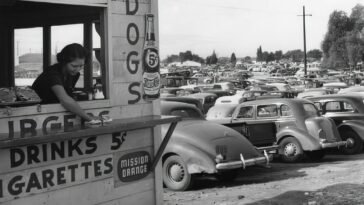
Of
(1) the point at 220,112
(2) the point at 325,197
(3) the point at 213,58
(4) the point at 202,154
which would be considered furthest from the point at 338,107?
(3) the point at 213,58

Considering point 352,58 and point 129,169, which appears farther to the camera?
point 352,58

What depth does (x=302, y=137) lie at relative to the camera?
40.2ft

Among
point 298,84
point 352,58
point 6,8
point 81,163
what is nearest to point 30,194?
point 81,163

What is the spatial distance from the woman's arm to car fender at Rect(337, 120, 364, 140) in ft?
34.9

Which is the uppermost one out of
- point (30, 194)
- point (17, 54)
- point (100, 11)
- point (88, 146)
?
point (100, 11)

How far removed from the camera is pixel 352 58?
230ft

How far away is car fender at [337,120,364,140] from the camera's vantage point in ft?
44.8

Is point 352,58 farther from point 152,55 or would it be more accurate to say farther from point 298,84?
point 152,55

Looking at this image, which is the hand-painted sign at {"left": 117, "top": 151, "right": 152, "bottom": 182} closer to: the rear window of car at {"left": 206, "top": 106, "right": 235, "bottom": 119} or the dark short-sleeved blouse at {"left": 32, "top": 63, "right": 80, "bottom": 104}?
the dark short-sleeved blouse at {"left": 32, "top": 63, "right": 80, "bottom": 104}

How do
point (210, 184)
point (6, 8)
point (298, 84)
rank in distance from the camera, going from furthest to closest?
point (298, 84)
point (210, 184)
point (6, 8)

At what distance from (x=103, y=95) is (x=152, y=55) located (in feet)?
2.48

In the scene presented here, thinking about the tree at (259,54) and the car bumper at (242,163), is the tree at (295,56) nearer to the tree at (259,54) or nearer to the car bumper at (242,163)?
the tree at (259,54)

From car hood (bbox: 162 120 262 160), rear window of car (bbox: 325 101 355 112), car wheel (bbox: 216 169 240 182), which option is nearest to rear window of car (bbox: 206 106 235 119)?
rear window of car (bbox: 325 101 355 112)

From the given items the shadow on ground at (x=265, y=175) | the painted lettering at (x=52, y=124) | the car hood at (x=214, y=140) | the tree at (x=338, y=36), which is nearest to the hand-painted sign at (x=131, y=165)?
the painted lettering at (x=52, y=124)
